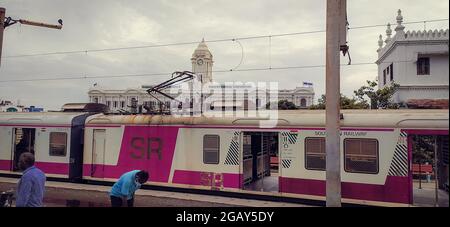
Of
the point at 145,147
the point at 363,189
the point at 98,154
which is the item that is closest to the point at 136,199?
the point at 145,147

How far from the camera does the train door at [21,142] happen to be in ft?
48.2

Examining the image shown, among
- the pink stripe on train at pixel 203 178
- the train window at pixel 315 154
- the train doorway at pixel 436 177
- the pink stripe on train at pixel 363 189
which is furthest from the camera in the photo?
the pink stripe on train at pixel 203 178

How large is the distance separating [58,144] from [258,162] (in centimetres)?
858

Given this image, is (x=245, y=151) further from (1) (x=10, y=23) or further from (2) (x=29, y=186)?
(1) (x=10, y=23)

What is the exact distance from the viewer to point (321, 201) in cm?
1029

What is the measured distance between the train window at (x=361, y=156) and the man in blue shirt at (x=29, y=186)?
8.20 metres

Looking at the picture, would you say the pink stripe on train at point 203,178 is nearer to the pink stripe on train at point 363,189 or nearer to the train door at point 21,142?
the pink stripe on train at point 363,189

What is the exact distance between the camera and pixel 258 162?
1317 cm

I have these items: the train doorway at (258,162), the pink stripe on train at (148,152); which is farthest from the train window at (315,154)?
the pink stripe on train at (148,152)

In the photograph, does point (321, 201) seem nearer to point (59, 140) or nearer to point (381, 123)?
point (381, 123)

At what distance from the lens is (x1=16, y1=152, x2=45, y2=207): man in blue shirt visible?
5184mm

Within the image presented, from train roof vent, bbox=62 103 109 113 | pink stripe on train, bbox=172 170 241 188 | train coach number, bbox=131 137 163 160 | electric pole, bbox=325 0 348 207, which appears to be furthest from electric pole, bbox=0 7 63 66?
electric pole, bbox=325 0 348 207

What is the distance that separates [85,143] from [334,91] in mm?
10543
